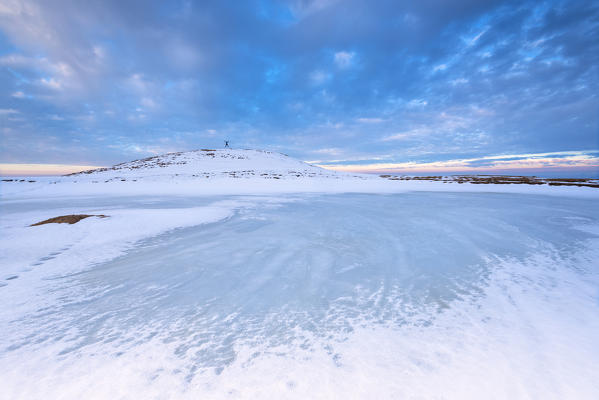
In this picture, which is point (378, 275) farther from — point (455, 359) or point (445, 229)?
point (445, 229)

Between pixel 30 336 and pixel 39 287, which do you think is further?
pixel 39 287

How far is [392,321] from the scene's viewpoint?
2.83 meters

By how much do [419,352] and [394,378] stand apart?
1.48ft

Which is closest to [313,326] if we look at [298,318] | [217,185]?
[298,318]

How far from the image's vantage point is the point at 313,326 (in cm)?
274

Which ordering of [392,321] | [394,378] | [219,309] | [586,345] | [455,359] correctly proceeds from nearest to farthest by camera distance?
[394,378] → [455,359] → [586,345] → [392,321] → [219,309]

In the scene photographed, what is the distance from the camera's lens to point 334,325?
9.08ft

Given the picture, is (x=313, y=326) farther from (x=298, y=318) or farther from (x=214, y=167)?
(x=214, y=167)

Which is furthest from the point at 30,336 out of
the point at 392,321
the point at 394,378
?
the point at 392,321

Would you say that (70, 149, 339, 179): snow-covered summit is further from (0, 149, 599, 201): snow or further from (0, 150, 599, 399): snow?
(0, 150, 599, 399): snow

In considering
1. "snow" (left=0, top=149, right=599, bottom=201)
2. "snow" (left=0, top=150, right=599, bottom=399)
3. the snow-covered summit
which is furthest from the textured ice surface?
Answer: the snow-covered summit

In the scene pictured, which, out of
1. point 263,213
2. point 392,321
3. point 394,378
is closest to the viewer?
point 394,378

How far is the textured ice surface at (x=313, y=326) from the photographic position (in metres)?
2.02

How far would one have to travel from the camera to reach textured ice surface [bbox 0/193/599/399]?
202cm
